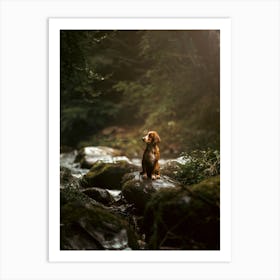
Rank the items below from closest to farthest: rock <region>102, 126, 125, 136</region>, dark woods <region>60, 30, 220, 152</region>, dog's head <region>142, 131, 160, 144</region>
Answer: dog's head <region>142, 131, 160, 144</region>, dark woods <region>60, 30, 220, 152</region>, rock <region>102, 126, 125, 136</region>

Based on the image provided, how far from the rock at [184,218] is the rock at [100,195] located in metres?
0.61

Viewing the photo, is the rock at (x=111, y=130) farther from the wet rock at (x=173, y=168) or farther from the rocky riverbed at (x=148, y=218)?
the rocky riverbed at (x=148, y=218)

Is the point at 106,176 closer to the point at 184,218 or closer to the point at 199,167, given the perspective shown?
the point at 199,167

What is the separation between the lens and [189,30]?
4219mm

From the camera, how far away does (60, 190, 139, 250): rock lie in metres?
3.76

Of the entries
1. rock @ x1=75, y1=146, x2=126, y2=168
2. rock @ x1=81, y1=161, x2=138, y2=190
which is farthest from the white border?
rock @ x1=75, y1=146, x2=126, y2=168

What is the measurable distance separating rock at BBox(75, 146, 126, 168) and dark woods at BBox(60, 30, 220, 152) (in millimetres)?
549

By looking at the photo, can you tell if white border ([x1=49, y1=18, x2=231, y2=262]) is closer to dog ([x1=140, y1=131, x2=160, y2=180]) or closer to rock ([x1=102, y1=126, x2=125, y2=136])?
dog ([x1=140, y1=131, x2=160, y2=180])

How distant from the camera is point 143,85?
6730 millimetres

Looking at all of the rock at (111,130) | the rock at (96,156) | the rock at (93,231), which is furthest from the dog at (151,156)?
the rock at (111,130)
